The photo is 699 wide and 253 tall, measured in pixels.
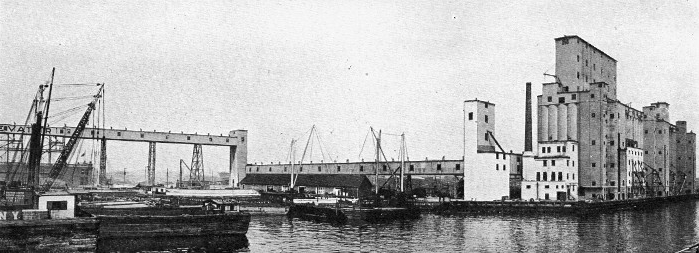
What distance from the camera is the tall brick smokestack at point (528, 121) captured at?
96.8 metres

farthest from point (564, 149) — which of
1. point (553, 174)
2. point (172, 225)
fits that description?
point (172, 225)

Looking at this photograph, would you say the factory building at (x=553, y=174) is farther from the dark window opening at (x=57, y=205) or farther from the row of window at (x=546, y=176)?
the dark window opening at (x=57, y=205)

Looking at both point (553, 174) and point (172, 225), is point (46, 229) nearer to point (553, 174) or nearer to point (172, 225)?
point (172, 225)

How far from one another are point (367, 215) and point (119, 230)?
27669 millimetres

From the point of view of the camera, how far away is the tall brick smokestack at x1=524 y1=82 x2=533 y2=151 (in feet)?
318

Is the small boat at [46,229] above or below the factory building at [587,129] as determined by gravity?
below

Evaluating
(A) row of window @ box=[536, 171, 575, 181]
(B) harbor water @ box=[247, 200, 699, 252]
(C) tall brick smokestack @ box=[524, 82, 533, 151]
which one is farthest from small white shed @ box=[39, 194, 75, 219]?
(C) tall brick smokestack @ box=[524, 82, 533, 151]

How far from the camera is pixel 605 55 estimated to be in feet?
350

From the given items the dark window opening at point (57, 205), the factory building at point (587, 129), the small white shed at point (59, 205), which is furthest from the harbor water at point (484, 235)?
the factory building at point (587, 129)

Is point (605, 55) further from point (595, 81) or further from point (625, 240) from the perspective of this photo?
point (625, 240)

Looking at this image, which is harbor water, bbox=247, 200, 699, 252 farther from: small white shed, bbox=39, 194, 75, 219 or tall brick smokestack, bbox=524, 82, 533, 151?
tall brick smokestack, bbox=524, 82, 533, 151

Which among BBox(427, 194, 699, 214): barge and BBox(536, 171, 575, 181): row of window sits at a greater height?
BBox(536, 171, 575, 181): row of window

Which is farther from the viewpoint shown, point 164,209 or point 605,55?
point 605,55

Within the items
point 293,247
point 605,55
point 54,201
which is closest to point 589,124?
point 605,55
